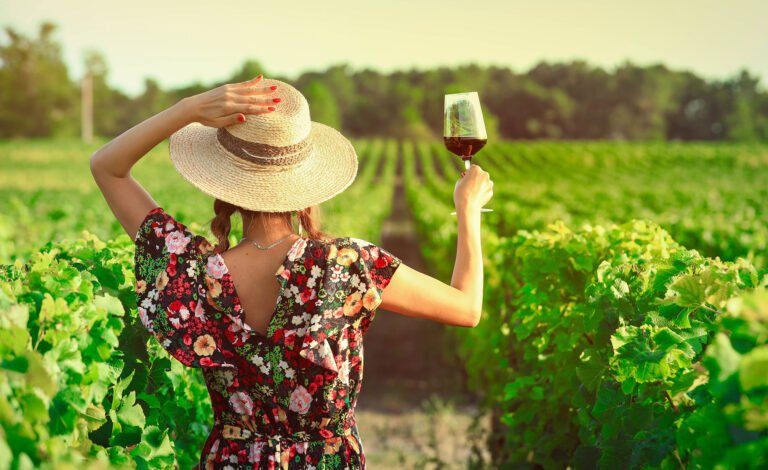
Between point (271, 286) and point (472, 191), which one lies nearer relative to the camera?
point (271, 286)

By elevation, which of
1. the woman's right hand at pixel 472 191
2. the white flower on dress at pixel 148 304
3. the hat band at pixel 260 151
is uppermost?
the hat band at pixel 260 151

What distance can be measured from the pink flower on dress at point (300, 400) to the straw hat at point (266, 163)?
54cm

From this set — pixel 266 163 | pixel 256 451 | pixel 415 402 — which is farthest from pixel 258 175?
pixel 415 402

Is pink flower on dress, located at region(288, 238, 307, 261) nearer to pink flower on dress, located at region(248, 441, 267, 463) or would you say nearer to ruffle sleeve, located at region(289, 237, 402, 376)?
ruffle sleeve, located at region(289, 237, 402, 376)

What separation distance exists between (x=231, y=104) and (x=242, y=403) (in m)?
0.89

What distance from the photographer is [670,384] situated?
2.51 metres

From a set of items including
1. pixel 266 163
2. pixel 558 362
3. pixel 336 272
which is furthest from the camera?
pixel 558 362

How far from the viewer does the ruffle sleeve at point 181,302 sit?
2412 mm

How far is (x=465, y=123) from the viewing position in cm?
292

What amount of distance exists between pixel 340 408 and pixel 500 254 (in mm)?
4711

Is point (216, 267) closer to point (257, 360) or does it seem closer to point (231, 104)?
point (257, 360)

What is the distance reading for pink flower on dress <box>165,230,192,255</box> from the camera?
245 cm

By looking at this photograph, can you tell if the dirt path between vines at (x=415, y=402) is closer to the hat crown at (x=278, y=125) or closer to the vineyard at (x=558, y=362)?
the vineyard at (x=558, y=362)

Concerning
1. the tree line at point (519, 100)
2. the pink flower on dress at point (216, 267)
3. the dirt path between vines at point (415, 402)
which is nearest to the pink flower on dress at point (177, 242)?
the pink flower on dress at point (216, 267)
